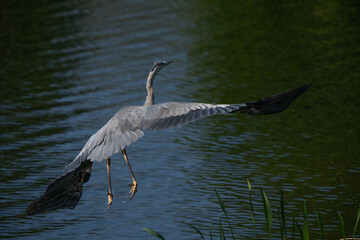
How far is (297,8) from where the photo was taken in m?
21.9

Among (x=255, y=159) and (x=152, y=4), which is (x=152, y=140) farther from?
(x=152, y=4)

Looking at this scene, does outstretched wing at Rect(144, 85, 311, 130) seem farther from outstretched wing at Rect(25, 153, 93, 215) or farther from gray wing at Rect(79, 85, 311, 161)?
outstretched wing at Rect(25, 153, 93, 215)

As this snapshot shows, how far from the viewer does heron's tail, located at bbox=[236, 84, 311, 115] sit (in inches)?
268

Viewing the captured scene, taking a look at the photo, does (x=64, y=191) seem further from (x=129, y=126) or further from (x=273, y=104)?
(x=273, y=104)

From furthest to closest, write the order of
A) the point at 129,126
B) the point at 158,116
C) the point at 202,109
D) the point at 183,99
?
the point at 183,99 < the point at 129,126 < the point at 158,116 < the point at 202,109

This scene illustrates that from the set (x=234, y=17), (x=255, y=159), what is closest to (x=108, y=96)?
(x=255, y=159)

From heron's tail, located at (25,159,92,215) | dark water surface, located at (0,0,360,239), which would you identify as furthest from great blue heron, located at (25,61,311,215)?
dark water surface, located at (0,0,360,239)

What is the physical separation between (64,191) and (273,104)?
2720mm

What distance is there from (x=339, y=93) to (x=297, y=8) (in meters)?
8.43

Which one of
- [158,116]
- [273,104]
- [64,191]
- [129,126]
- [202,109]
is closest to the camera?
[273,104]

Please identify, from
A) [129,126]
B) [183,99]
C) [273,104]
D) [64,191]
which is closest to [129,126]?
Result: [129,126]

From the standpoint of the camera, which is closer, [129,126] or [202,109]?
[202,109]

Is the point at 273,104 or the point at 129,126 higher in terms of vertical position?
the point at 273,104

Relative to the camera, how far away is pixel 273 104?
686 cm
